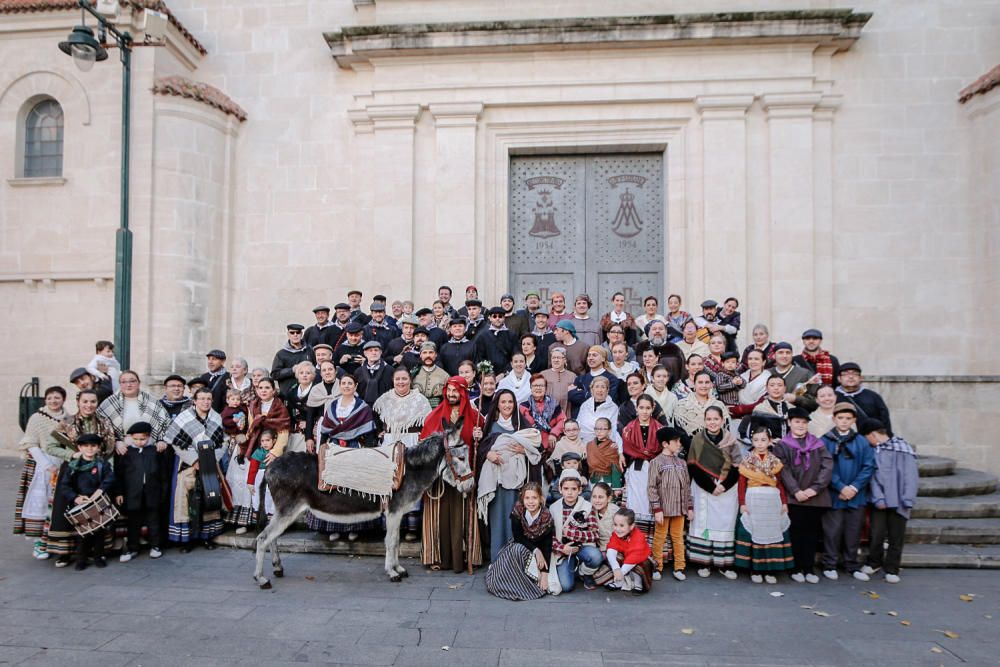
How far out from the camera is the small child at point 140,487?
666 centimetres

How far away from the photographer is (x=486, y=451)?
645 centimetres

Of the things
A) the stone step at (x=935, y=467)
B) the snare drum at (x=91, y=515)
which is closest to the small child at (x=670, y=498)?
the stone step at (x=935, y=467)

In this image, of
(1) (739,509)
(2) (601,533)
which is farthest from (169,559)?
(1) (739,509)

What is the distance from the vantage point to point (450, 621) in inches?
200

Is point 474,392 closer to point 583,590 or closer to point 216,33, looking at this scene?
point 583,590

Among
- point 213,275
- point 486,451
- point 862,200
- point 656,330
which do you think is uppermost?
point 862,200

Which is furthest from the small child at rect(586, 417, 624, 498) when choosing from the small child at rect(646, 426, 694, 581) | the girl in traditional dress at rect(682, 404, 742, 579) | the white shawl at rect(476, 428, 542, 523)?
the girl in traditional dress at rect(682, 404, 742, 579)

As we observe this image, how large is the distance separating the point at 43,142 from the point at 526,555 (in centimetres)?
1204

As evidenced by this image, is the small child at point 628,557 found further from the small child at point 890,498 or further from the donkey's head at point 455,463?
the small child at point 890,498

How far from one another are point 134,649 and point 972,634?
614 cm

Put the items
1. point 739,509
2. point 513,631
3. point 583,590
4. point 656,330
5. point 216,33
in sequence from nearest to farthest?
point 513,631, point 583,590, point 739,509, point 656,330, point 216,33

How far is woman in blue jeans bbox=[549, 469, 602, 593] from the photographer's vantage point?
19.1ft

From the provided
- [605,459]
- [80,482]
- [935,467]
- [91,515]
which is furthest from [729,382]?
[80,482]

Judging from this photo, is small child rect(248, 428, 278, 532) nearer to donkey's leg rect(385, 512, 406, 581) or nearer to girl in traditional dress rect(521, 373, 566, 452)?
donkey's leg rect(385, 512, 406, 581)
